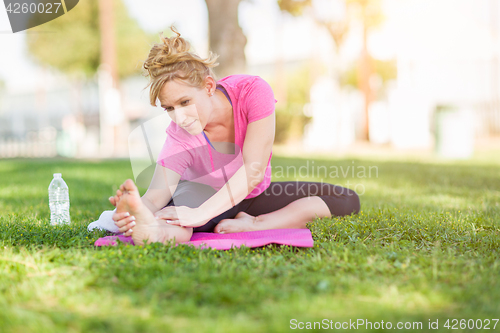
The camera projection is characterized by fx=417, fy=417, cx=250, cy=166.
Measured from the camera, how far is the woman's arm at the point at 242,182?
8.11ft

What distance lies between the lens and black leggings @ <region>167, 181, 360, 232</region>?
2.86 meters

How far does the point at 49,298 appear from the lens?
1.63 meters

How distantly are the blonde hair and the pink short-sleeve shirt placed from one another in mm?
310

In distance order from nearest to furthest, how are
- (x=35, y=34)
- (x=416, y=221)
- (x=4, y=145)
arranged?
(x=416, y=221), (x=4, y=145), (x=35, y=34)

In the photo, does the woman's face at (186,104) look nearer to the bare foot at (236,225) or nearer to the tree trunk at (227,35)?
the bare foot at (236,225)

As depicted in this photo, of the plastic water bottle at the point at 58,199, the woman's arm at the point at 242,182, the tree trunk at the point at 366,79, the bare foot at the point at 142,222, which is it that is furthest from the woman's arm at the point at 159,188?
the tree trunk at the point at 366,79

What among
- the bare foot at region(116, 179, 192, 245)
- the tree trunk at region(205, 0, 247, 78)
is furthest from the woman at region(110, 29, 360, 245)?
the tree trunk at region(205, 0, 247, 78)

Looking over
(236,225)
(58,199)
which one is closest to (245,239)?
(236,225)

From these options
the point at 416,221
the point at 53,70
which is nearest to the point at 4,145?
the point at 53,70

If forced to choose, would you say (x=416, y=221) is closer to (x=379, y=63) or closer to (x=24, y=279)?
(x=24, y=279)

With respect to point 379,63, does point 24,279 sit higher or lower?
lower

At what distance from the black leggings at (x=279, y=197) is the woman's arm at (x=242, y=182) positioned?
32cm

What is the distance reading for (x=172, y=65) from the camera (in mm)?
2469

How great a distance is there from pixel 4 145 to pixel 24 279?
1593 centimetres
